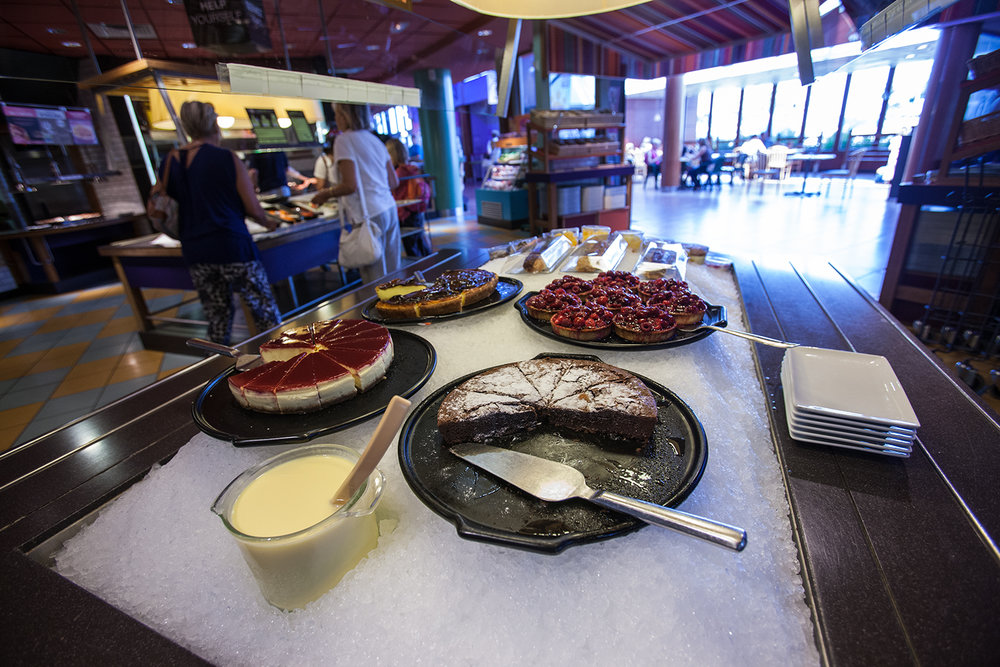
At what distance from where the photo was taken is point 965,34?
6336 millimetres

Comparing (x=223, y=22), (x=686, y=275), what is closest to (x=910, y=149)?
(x=686, y=275)

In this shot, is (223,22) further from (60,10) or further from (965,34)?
(965,34)

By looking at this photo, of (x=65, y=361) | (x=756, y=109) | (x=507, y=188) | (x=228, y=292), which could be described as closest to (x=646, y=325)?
(x=228, y=292)

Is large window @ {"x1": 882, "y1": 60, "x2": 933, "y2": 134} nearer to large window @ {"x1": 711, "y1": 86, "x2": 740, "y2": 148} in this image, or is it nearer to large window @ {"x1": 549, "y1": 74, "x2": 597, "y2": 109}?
large window @ {"x1": 711, "y1": 86, "x2": 740, "y2": 148}

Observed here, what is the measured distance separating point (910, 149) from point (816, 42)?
1152 cm

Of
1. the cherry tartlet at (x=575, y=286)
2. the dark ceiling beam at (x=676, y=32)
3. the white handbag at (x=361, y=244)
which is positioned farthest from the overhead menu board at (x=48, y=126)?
the cherry tartlet at (x=575, y=286)

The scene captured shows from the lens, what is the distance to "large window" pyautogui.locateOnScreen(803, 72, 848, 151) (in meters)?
16.5

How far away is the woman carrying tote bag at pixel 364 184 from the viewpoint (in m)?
3.41

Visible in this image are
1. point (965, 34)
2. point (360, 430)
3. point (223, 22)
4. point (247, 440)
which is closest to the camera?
point (247, 440)

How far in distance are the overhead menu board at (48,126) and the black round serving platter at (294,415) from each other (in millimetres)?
8260

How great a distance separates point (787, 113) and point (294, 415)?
23.6 metres

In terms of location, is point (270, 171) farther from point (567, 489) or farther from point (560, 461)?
point (567, 489)

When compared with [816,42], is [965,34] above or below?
above

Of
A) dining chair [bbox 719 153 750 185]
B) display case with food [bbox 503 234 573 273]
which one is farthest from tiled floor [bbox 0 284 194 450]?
dining chair [bbox 719 153 750 185]
